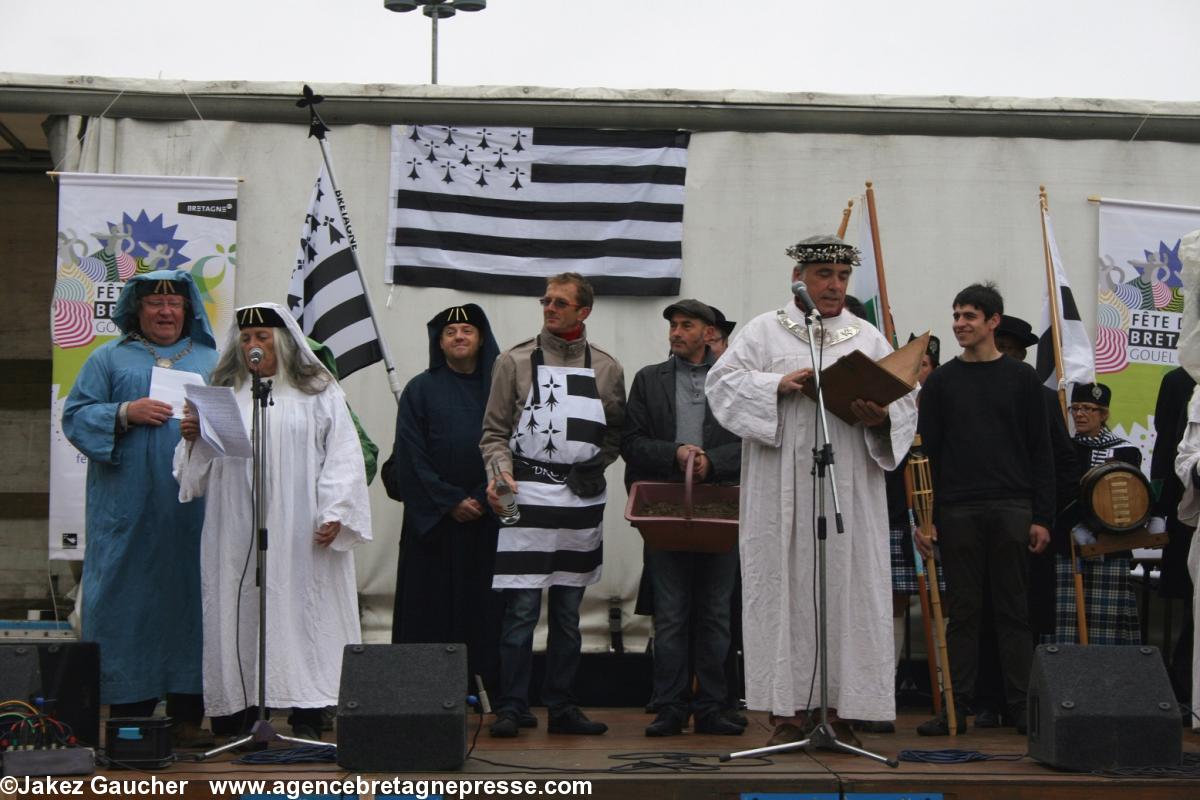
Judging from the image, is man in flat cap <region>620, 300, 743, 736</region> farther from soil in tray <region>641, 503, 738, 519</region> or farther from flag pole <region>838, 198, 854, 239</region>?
flag pole <region>838, 198, 854, 239</region>

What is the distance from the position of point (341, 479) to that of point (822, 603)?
211 centimetres

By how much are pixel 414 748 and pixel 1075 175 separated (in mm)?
5172

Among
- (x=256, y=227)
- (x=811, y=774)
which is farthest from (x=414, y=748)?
(x=256, y=227)

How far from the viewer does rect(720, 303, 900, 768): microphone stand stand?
5.93m

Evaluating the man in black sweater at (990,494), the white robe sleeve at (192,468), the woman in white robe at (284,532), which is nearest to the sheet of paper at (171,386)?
the woman in white robe at (284,532)

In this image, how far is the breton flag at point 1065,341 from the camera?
8.08 metres

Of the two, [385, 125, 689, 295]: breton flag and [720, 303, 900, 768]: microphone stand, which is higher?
[385, 125, 689, 295]: breton flag

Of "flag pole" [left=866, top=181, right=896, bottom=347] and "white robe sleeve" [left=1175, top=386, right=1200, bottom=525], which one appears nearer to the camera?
"white robe sleeve" [left=1175, top=386, right=1200, bottom=525]

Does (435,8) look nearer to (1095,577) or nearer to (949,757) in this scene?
(1095,577)

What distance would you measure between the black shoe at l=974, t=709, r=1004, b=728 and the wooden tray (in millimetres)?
1547

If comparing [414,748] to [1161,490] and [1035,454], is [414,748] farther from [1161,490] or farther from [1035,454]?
[1161,490]

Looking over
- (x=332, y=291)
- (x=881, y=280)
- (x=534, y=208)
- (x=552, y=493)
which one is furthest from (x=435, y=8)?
(x=552, y=493)

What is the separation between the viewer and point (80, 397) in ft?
22.2

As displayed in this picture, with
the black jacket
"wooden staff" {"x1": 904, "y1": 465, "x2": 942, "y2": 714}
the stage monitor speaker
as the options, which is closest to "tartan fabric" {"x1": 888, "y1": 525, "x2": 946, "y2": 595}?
"wooden staff" {"x1": 904, "y1": 465, "x2": 942, "y2": 714}
